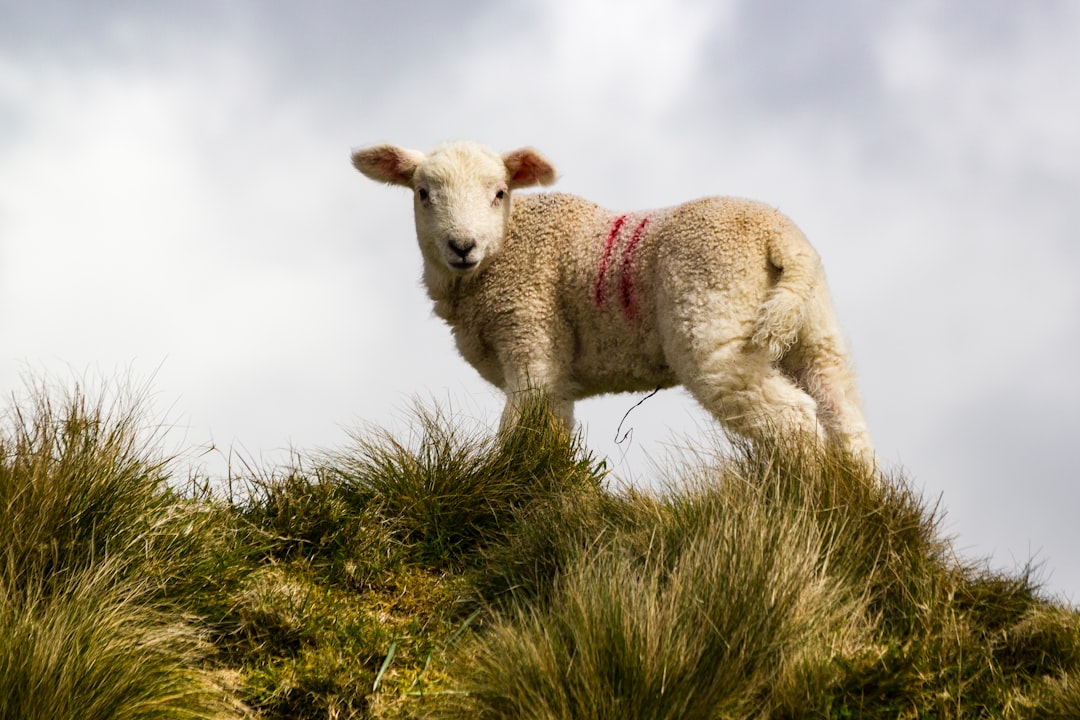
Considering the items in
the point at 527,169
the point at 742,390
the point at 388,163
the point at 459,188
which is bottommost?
the point at 742,390

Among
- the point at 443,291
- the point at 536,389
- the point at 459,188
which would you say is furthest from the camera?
the point at 443,291

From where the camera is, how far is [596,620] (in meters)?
4.22

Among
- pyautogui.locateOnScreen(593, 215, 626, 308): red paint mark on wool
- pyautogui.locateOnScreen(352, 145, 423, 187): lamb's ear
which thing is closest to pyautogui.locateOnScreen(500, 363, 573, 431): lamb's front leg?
pyautogui.locateOnScreen(593, 215, 626, 308): red paint mark on wool

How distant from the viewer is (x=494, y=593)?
17.7 ft

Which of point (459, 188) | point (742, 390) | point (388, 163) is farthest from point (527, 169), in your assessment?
point (742, 390)

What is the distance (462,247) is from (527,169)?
0.95m

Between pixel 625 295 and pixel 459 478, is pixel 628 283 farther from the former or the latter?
pixel 459 478

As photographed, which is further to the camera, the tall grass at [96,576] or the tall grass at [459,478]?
the tall grass at [459,478]

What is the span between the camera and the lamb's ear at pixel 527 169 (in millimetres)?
7453

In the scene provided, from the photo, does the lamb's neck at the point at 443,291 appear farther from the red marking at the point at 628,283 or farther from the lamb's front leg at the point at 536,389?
the red marking at the point at 628,283

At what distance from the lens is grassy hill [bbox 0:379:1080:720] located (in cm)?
425

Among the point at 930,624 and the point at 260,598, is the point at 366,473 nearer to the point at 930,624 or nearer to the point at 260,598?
the point at 260,598

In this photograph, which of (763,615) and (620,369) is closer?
(763,615)

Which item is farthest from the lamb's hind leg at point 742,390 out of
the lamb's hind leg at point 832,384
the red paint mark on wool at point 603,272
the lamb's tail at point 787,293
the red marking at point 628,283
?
the red paint mark on wool at point 603,272
